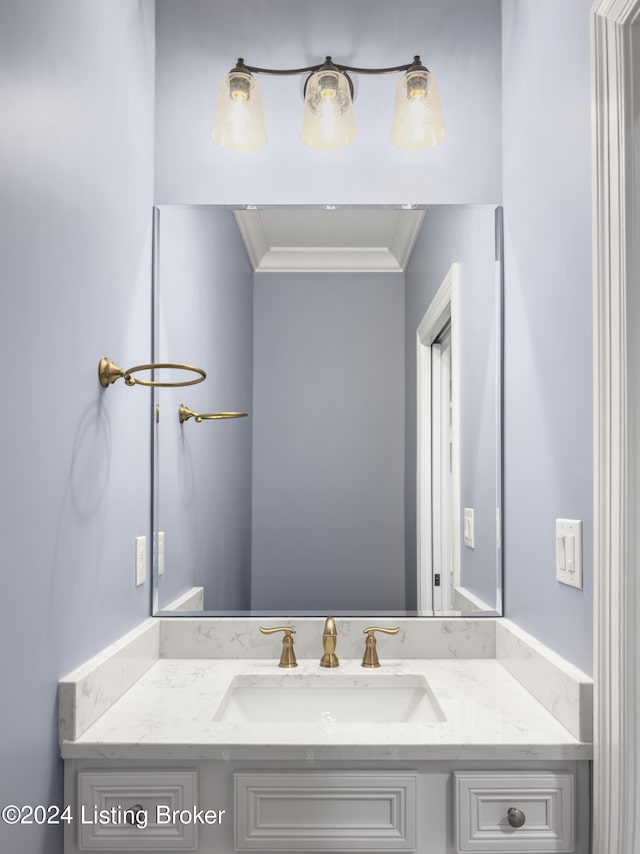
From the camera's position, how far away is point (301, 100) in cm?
187

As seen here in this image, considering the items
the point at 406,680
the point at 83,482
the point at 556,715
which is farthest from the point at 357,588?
the point at 83,482

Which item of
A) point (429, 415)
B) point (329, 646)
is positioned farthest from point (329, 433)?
point (329, 646)

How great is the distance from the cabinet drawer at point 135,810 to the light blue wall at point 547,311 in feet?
2.34

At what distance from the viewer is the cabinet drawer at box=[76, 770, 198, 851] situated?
121 centimetres

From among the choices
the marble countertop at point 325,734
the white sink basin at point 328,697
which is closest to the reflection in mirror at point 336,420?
the white sink basin at point 328,697

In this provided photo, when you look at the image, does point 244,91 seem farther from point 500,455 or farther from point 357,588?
point 357,588

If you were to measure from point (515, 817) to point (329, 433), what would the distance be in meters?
0.91

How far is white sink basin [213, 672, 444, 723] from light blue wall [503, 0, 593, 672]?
31 centimetres

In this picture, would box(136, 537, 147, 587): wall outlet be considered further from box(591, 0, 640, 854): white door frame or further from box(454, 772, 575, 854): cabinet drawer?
box(591, 0, 640, 854): white door frame

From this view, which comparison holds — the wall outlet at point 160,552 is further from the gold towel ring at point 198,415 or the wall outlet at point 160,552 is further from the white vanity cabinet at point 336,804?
the white vanity cabinet at point 336,804

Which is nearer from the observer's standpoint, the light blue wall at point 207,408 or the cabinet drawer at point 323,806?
the cabinet drawer at point 323,806

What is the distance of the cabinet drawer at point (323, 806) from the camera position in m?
1.22

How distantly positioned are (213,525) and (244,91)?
106cm

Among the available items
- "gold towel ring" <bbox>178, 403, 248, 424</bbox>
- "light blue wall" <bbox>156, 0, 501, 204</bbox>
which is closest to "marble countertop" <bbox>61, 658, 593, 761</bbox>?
"gold towel ring" <bbox>178, 403, 248, 424</bbox>
